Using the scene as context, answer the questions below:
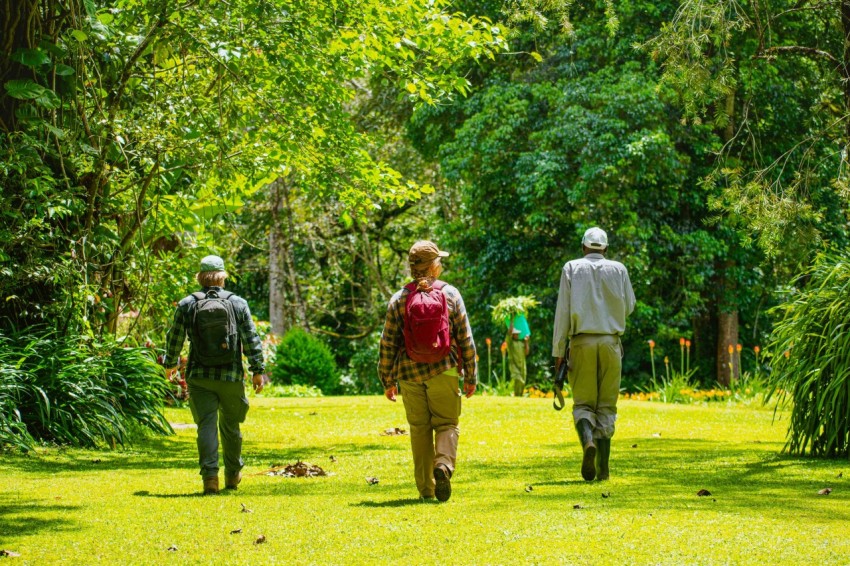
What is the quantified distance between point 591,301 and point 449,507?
2.24 m

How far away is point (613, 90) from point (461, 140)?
431 centimetres

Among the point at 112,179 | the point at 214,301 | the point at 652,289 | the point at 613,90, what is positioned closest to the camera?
the point at 214,301

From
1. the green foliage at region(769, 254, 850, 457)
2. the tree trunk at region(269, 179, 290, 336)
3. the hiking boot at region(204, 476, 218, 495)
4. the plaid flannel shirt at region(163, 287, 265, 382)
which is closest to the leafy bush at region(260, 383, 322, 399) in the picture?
the tree trunk at region(269, 179, 290, 336)

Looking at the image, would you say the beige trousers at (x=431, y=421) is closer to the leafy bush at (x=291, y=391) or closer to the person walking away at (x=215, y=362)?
the person walking away at (x=215, y=362)

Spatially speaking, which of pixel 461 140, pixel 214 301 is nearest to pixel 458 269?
pixel 461 140

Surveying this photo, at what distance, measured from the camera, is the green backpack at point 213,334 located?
28.2 ft

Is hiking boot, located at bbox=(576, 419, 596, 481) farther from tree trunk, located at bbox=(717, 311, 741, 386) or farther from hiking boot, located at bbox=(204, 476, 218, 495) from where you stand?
tree trunk, located at bbox=(717, 311, 741, 386)

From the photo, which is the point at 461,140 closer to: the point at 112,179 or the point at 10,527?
the point at 112,179

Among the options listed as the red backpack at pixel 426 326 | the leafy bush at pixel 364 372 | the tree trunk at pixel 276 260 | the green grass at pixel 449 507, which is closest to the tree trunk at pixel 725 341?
the leafy bush at pixel 364 372

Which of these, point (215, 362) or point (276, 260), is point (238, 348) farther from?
point (276, 260)

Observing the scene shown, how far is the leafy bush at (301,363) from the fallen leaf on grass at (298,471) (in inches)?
669

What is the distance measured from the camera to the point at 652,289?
26469mm

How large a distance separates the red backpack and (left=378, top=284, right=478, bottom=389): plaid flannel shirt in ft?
0.21

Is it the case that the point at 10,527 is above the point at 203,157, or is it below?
below
